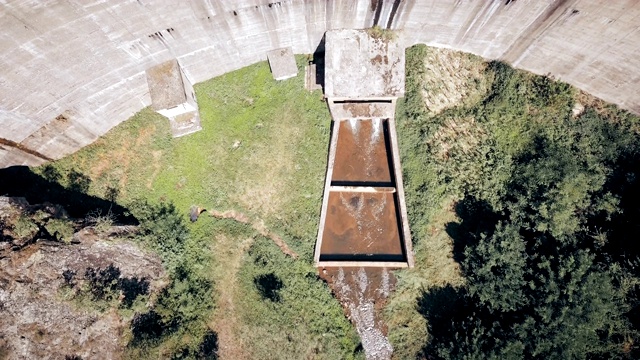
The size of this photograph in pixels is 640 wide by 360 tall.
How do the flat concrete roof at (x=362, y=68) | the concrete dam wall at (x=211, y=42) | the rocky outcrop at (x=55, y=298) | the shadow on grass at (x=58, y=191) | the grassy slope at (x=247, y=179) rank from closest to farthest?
1. the concrete dam wall at (x=211, y=42)
2. the rocky outcrop at (x=55, y=298)
3. the flat concrete roof at (x=362, y=68)
4. the shadow on grass at (x=58, y=191)
5. the grassy slope at (x=247, y=179)

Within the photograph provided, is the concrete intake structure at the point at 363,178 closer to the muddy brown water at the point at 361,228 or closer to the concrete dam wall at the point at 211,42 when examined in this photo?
the muddy brown water at the point at 361,228

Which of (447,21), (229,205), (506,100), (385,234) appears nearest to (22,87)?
(229,205)

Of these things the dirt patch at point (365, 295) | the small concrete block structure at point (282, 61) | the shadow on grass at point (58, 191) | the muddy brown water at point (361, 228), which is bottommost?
the dirt patch at point (365, 295)

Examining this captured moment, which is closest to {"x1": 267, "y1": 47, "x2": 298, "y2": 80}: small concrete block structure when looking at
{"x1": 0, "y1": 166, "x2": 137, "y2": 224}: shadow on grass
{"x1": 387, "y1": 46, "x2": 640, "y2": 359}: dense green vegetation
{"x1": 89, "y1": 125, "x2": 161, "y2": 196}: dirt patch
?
{"x1": 387, "y1": 46, "x2": 640, "y2": 359}: dense green vegetation

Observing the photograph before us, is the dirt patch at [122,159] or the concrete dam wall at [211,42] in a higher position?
the concrete dam wall at [211,42]

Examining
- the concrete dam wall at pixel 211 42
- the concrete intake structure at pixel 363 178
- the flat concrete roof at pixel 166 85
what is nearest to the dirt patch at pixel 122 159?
the concrete dam wall at pixel 211 42
